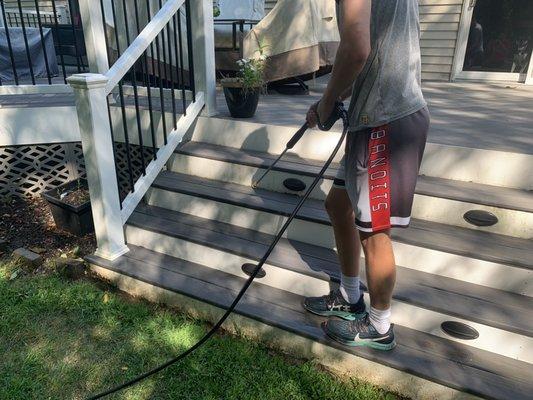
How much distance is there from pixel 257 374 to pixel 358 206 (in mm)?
951

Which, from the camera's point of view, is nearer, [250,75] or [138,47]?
[138,47]

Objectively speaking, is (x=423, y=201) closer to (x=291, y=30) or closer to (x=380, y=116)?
(x=380, y=116)

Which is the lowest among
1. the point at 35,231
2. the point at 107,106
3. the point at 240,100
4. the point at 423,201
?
the point at 35,231

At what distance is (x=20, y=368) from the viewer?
6.39ft

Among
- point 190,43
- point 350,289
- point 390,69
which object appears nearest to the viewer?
point 390,69

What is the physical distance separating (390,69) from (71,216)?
261 cm

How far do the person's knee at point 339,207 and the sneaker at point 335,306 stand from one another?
0.43 metres

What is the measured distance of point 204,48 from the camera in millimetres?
3088

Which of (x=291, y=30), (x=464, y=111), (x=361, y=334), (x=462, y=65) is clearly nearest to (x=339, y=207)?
(x=361, y=334)

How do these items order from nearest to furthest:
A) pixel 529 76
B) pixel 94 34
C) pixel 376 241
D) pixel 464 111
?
pixel 376 241 → pixel 94 34 → pixel 464 111 → pixel 529 76

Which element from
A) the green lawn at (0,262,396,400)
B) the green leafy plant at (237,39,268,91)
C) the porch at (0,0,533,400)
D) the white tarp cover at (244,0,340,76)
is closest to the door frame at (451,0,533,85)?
the white tarp cover at (244,0,340,76)

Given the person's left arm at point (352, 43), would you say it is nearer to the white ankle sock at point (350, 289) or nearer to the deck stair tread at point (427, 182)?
the white ankle sock at point (350, 289)

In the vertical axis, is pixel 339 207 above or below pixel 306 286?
above

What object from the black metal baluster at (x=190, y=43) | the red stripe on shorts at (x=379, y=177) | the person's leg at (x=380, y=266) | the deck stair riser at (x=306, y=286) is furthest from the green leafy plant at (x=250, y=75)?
the person's leg at (x=380, y=266)
